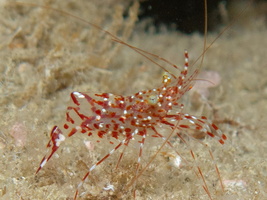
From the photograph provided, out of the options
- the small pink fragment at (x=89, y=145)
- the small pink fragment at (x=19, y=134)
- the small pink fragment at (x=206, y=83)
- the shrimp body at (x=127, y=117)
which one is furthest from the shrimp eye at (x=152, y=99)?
the small pink fragment at (x=206, y=83)

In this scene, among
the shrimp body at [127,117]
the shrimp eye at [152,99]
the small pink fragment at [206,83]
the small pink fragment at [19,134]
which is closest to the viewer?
the shrimp eye at [152,99]

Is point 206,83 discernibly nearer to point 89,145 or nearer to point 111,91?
point 111,91

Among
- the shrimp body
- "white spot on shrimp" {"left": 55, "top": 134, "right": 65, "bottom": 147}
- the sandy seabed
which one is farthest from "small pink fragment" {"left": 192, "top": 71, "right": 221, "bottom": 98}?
"white spot on shrimp" {"left": 55, "top": 134, "right": 65, "bottom": 147}

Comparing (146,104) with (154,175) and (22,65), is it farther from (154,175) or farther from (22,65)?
(22,65)

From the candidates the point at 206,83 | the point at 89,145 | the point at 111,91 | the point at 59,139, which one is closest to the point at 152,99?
the point at 89,145

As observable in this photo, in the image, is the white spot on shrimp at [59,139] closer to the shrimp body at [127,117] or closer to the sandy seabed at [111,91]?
the shrimp body at [127,117]

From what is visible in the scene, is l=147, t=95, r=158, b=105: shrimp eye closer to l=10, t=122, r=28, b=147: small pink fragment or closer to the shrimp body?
the shrimp body

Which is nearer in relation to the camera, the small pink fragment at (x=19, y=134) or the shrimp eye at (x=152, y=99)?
the shrimp eye at (x=152, y=99)
